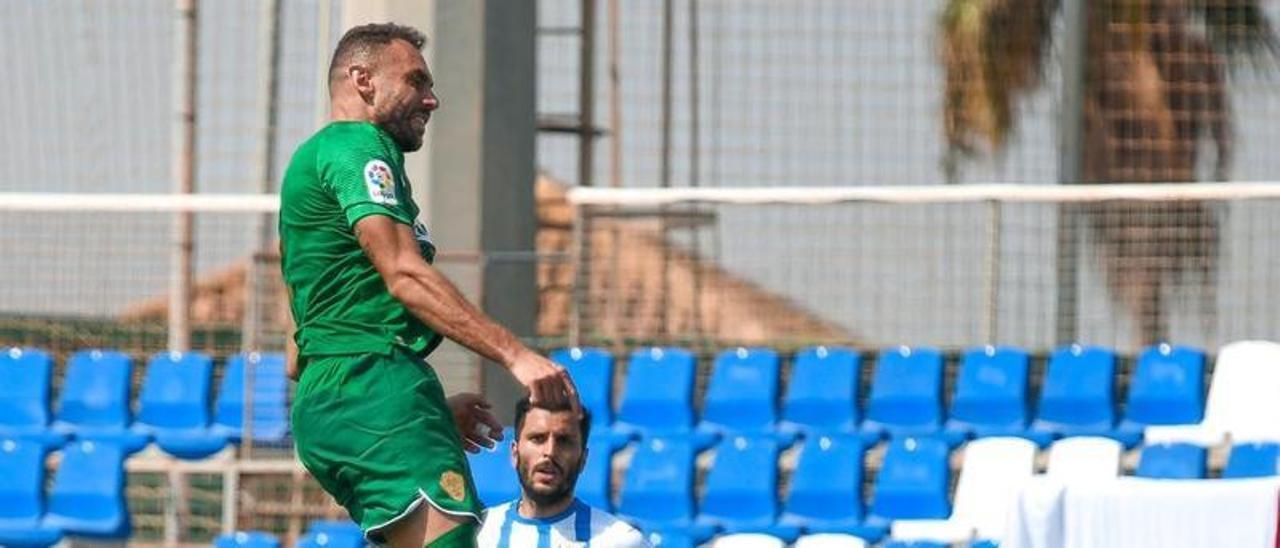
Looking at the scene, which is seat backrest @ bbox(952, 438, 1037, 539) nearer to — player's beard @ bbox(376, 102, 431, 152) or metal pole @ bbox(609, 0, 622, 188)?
metal pole @ bbox(609, 0, 622, 188)

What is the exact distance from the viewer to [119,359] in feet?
42.6

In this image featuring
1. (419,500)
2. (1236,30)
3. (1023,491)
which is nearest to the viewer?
(419,500)

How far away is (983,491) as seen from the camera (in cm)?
1067

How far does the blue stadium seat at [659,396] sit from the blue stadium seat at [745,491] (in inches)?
24.6

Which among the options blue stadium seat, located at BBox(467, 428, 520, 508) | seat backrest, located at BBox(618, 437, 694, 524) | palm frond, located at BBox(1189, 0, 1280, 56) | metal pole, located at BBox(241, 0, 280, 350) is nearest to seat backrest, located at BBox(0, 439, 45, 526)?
metal pole, located at BBox(241, 0, 280, 350)

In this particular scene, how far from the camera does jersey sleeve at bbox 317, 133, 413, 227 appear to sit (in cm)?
481

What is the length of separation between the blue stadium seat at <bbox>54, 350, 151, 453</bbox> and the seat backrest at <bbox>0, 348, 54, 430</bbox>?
0.34ft

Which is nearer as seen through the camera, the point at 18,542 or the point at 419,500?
the point at 419,500

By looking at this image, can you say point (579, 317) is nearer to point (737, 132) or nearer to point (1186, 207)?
point (737, 132)

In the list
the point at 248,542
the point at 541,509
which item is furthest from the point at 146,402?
the point at 541,509

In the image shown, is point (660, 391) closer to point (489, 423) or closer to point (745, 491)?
point (745, 491)

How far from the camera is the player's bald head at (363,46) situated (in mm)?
5004

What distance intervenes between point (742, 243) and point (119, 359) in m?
3.12

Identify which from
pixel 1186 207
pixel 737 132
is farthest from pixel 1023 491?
Result: pixel 737 132
